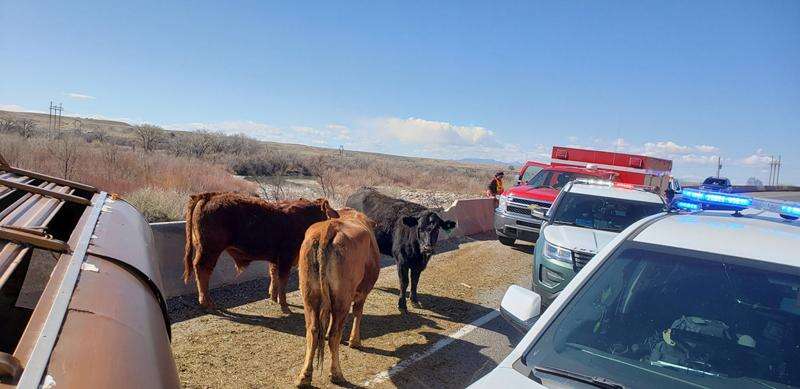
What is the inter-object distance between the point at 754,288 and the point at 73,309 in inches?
126

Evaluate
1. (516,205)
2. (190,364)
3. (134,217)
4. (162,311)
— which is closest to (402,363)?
(190,364)

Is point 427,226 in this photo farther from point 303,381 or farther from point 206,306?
point 303,381

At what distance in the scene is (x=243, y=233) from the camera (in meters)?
→ 6.94

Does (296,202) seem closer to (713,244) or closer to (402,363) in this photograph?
(402,363)

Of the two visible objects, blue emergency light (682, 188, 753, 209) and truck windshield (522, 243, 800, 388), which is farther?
blue emergency light (682, 188, 753, 209)

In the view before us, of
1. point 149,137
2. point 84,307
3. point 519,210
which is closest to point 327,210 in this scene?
point 84,307

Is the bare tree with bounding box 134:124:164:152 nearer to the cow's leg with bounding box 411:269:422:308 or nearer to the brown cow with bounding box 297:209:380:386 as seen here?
the cow's leg with bounding box 411:269:422:308

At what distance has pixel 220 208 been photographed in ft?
22.3

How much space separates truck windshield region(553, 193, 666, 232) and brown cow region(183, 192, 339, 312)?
3.97 m

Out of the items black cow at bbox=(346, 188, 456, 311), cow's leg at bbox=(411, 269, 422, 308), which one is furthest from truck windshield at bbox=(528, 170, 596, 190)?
cow's leg at bbox=(411, 269, 422, 308)

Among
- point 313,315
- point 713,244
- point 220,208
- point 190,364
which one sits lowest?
point 190,364

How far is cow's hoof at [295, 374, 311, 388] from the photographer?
4.75 meters

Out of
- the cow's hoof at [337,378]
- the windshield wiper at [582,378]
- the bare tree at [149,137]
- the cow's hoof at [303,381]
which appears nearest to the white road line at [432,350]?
the cow's hoof at [337,378]

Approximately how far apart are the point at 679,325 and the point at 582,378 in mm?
904
